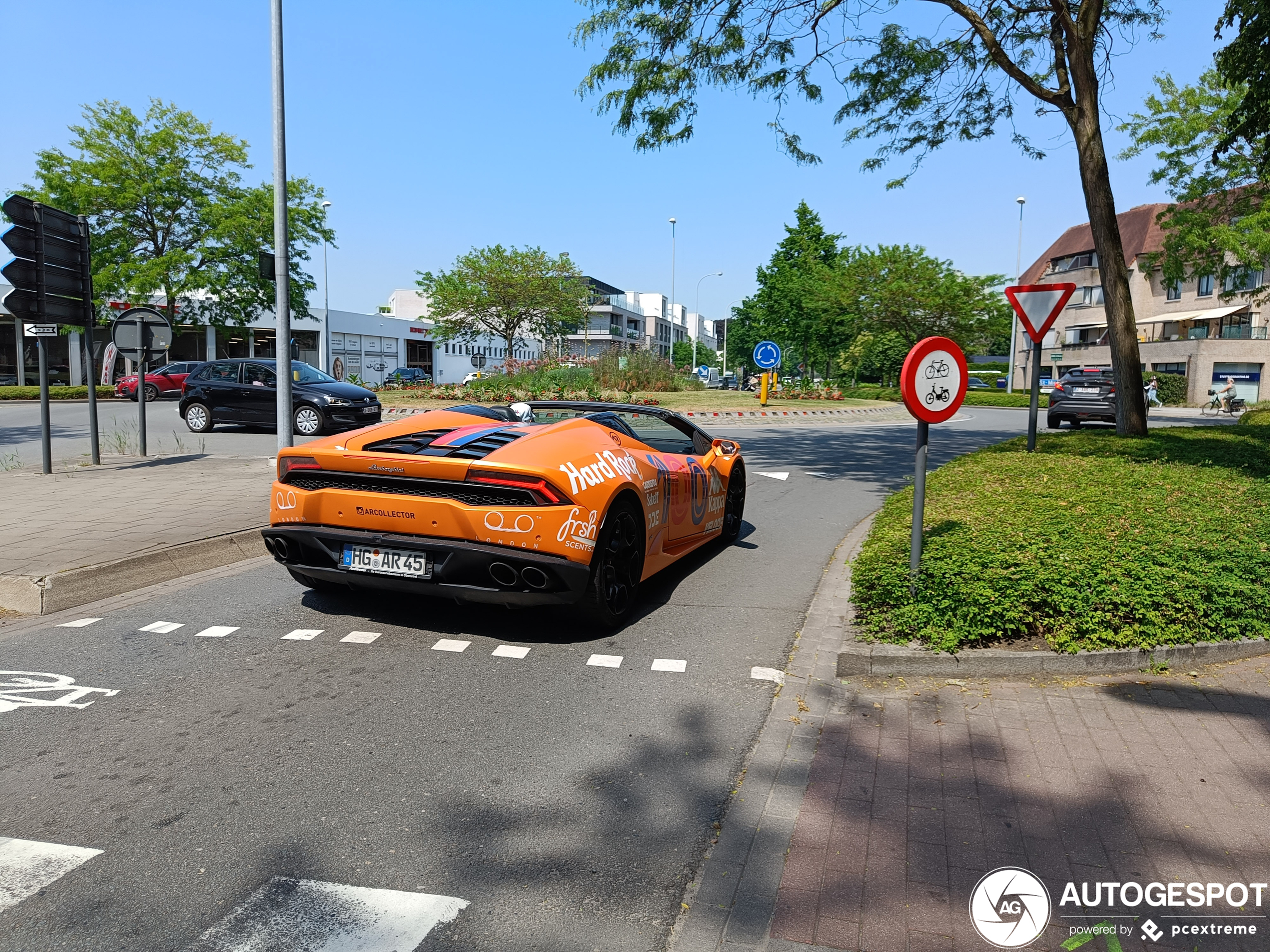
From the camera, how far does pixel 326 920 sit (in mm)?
2461

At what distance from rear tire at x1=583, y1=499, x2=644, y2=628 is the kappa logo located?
0.53ft

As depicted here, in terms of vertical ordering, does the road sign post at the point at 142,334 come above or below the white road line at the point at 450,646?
above

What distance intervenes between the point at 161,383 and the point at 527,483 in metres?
32.5

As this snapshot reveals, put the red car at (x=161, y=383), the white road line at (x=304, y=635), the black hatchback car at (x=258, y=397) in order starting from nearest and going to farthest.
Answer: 1. the white road line at (x=304, y=635)
2. the black hatchback car at (x=258, y=397)
3. the red car at (x=161, y=383)

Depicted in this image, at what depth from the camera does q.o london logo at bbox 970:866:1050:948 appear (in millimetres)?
2461

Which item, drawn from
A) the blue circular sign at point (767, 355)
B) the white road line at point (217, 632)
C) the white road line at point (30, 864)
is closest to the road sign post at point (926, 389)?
the white road line at point (217, 632)

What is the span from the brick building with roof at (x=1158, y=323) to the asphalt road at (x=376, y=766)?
132 feet

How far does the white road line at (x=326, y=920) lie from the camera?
7.70 feet

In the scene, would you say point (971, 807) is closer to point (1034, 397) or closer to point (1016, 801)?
point (1016, 801)

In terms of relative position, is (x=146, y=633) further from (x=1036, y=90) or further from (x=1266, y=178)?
(x=1266, y=178)

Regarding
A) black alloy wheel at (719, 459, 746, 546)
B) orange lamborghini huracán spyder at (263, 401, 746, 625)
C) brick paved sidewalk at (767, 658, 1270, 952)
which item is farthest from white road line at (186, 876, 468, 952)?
black alloy wheel at (719, 459, 746, 546)

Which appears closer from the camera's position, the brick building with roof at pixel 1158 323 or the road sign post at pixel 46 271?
the road sign post at pixel 46 271

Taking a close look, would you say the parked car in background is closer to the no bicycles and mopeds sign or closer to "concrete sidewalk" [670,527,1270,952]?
the no bicycles and mopeds sign

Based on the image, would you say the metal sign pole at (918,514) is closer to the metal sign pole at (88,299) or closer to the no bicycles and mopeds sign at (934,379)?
the no bicycles and mopeds sign at (934,379)
